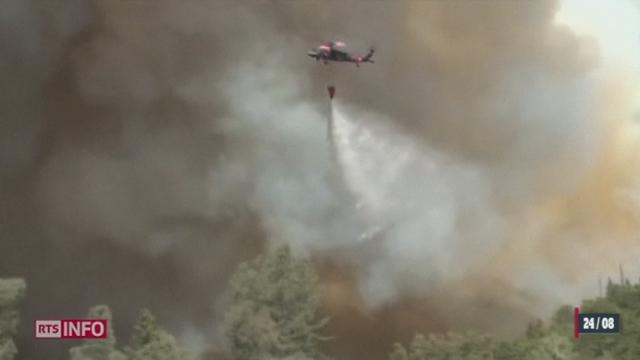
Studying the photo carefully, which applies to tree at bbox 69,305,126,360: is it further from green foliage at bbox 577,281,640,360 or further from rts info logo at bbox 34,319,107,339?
green foliage at bbox 577,281,640,360

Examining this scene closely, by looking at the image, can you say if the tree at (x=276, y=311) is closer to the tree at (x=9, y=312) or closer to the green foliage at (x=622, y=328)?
the tree at (x=9, y=312)

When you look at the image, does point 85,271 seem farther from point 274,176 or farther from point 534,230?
point 534,230

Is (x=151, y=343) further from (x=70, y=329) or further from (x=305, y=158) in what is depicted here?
(x=305, y=158)

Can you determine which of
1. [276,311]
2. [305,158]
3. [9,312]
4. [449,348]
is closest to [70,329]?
[9,312]

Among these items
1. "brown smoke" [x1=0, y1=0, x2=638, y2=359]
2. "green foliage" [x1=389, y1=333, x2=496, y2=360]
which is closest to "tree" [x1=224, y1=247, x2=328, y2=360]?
"brown smoke" [x1=0, y1=0, x2=638, y2=359]

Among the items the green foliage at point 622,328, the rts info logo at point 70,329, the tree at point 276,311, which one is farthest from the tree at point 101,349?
the green foliage at point 622,328
